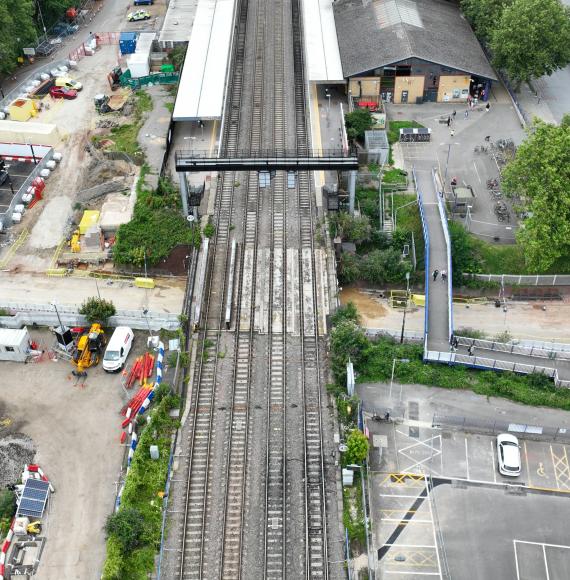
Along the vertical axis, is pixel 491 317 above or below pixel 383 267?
below

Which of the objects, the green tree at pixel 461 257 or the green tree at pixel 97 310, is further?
the green tree at pixel 461 257

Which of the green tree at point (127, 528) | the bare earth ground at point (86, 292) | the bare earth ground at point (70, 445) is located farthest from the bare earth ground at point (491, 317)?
the green tree at point (127, 528)

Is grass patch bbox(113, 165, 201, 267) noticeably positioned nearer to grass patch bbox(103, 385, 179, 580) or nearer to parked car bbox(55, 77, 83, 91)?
grass patch bbox(103, 385, 179, 580)

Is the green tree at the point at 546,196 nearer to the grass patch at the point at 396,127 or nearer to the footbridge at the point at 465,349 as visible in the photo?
the footbridge at the point at 465,349

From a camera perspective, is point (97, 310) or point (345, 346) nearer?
point (345, 346)

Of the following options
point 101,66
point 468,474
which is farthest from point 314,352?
point 101,66

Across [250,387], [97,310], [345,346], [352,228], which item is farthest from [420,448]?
[97,310]

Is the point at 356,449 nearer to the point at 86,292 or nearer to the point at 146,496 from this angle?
the point at 146,496
